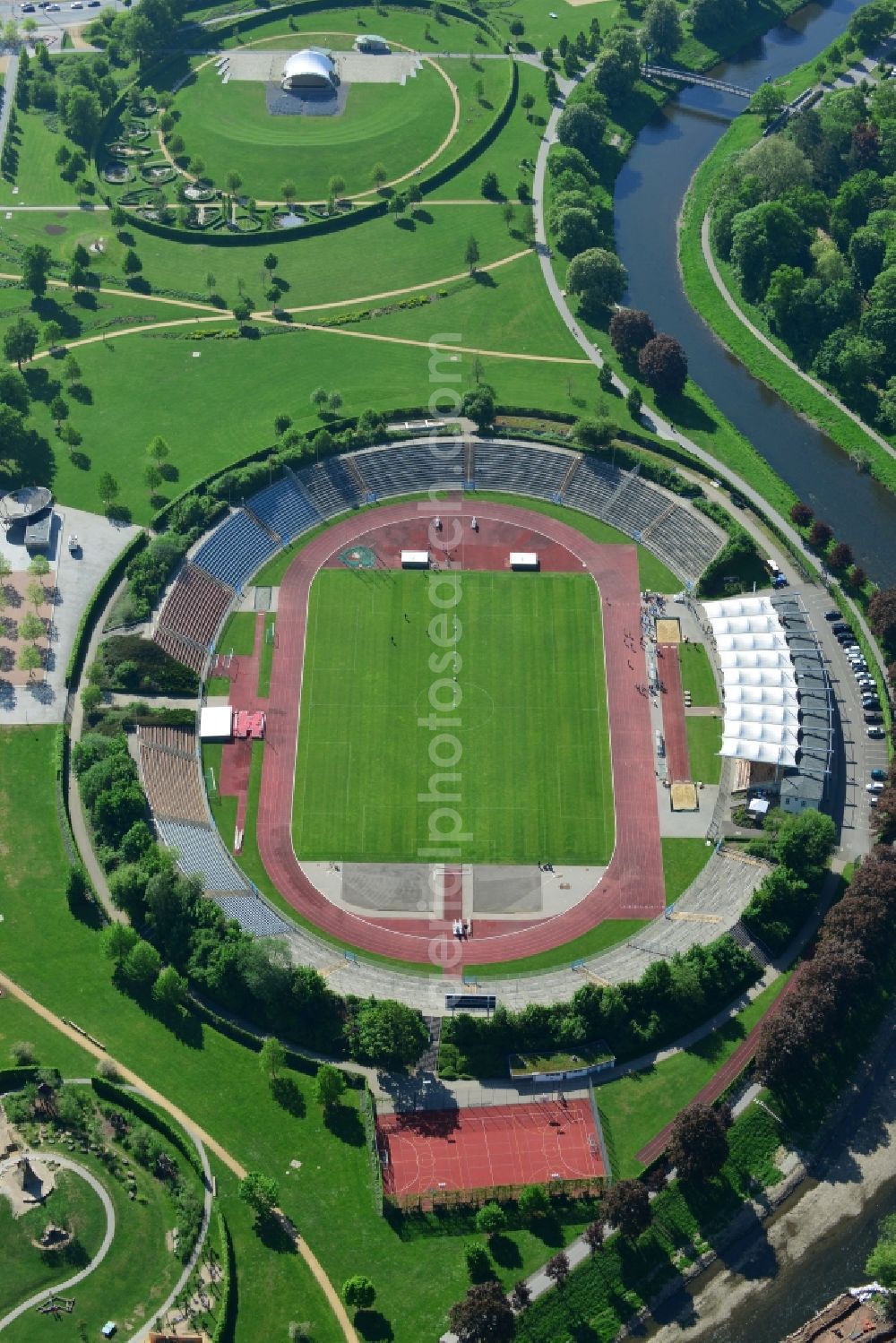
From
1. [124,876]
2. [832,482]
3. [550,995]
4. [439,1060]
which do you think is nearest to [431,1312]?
[439,1060]

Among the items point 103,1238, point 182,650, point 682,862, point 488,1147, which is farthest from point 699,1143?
point 182,650

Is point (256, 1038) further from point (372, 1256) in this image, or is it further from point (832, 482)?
point (832, 482)

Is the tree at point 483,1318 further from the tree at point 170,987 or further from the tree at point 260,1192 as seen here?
the tree at point 170,987

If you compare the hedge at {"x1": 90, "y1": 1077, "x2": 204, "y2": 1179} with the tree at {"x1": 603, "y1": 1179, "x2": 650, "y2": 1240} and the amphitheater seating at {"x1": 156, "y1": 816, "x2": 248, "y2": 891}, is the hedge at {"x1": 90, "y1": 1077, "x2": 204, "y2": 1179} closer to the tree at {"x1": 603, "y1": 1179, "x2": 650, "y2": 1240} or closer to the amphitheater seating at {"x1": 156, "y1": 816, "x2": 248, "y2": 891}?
the amphitheater seating at {"x1": 156, "y1": 816, "x2": 248, "y2": 891}

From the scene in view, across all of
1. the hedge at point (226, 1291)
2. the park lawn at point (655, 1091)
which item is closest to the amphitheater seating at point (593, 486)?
the park lawn at point (655, 1091)

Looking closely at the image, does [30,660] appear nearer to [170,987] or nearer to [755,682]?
[170,987]
